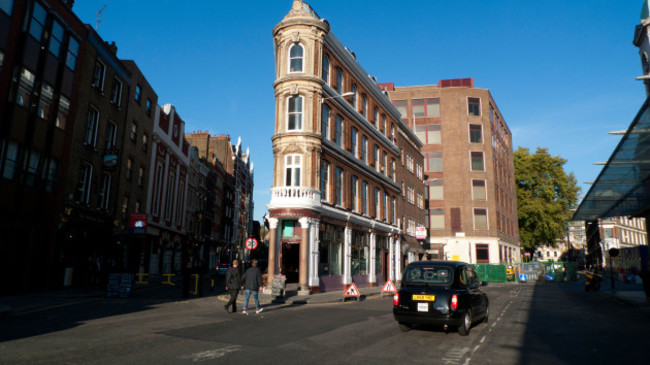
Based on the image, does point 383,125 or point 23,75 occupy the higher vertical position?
point 383,125

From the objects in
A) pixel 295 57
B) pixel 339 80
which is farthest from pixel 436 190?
pixel 295 57

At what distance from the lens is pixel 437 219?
172 ft

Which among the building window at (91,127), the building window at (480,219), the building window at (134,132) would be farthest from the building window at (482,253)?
the building window at (91,127)

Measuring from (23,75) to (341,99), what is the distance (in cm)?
1696

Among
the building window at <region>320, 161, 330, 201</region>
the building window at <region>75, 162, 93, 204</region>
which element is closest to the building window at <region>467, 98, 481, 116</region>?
the building window at <region>320, 161, 330, 201</region>

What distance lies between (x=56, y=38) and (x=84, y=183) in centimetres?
792

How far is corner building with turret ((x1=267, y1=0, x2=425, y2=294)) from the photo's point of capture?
2289 centimetres

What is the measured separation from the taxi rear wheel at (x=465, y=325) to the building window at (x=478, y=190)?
4504cm

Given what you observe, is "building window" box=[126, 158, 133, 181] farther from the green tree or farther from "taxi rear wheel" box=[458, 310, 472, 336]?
the green tree

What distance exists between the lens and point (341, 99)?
90.1 feet

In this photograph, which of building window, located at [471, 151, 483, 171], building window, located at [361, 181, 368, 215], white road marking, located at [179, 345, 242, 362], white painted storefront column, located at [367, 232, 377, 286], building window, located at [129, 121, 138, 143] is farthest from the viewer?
building window, located at [471, 151, 483, 171]

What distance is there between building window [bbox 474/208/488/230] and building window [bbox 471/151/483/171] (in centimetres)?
530

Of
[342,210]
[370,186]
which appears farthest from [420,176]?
[342,210]

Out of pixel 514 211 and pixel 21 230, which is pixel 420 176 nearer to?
pixel 514 211
